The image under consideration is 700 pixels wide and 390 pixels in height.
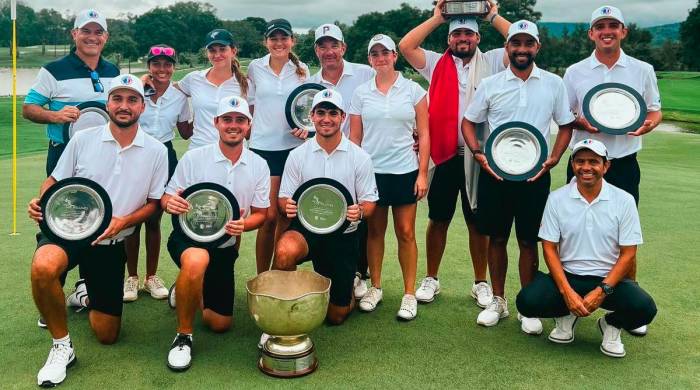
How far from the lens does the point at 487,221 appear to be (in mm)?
4953

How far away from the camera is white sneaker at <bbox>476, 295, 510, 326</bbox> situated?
483 cm

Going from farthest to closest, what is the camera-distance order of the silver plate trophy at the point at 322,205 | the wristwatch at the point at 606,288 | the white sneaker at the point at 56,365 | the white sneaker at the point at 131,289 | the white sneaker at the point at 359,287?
1. the white sneaker at the point at 359,287
2. the white sneaker at the point at 131,289
3. the silver plate trophy at the point at 322,205
4. the wristwatch at the point at 606,288
5. the white sneaker at the point at 56,365

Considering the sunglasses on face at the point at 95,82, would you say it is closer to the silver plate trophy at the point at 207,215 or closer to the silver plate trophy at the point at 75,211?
the silver plate trophy at the point at 75,211

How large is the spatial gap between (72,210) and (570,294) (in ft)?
10.7

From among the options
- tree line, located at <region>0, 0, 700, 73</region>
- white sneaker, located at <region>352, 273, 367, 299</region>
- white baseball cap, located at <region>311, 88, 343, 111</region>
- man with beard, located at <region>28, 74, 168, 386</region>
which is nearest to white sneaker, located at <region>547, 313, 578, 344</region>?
white sneaker, located at <region>352, 273, 367, 299</region>

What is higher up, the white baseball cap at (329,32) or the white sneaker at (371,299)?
the white baseball cap at (329,32)

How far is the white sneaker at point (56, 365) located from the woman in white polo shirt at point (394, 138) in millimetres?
2145

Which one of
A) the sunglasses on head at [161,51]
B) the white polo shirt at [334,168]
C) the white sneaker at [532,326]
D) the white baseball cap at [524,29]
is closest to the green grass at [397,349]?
the white sneaker at [532,326]

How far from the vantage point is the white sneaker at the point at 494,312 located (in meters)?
4.83

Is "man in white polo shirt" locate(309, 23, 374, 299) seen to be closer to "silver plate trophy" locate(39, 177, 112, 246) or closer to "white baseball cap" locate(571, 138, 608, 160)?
"white baseball cap" locate(571, 138, 608, 160)

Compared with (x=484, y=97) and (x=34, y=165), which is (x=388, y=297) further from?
(x=34, y=165)

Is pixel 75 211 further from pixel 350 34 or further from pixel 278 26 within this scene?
pixel 350 34

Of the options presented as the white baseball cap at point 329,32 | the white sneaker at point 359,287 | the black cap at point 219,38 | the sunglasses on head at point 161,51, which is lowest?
the white sneaker at point 359,287

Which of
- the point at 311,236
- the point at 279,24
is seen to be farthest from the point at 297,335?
the point at 279,24
